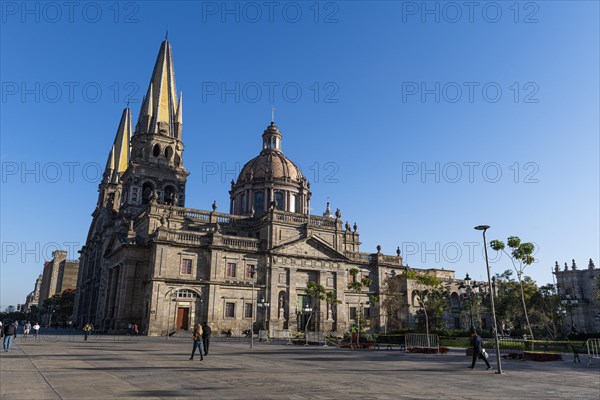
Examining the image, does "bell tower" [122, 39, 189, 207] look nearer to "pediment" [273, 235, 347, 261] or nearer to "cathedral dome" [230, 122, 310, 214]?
"cathedral dome" [230, 122, 310, 214]

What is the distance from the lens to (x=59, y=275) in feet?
521

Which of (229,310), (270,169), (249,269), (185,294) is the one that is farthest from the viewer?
(270,169)

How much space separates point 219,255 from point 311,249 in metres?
12.0

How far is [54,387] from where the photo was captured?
10406mm

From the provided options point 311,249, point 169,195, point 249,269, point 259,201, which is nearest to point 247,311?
point 249,269

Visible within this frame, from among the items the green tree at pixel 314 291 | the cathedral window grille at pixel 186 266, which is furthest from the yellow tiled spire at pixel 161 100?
the green tree at pixel 314 291

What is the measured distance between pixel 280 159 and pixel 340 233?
17.0 metres

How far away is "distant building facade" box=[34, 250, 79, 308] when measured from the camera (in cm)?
15138

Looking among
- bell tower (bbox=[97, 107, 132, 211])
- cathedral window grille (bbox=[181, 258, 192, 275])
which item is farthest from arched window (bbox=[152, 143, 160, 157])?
cathedral window grille (bbox=[181, 258, 192, 275])

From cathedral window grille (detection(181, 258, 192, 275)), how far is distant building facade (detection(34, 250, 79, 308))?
118156 millimetres

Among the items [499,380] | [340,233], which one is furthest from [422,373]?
[340,233]

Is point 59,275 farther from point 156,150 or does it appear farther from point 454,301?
point 454,301

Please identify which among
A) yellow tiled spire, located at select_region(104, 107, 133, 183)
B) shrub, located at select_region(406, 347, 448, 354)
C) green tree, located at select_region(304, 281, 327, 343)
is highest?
yellow tiled spire, located at select_region(104, 107, 133, 183)

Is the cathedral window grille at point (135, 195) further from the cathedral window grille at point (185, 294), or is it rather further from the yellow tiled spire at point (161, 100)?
the cathedral window grille at point (185, 294)
